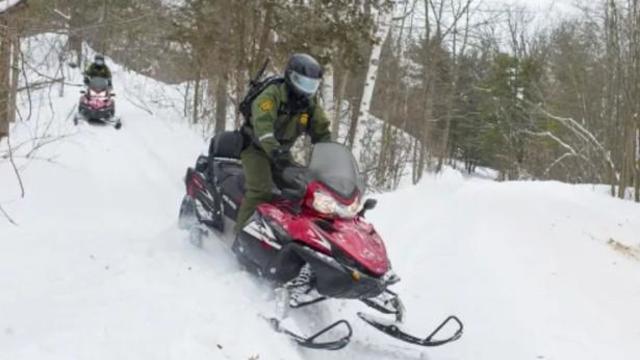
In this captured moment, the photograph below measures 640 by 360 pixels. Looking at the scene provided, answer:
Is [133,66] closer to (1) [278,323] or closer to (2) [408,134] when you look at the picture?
(2) [408,134]

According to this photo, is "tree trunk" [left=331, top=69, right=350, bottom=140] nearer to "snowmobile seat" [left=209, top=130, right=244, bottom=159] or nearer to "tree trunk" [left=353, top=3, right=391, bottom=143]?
"tree trunk" [left=353, top=3, right=391, bottom=143]

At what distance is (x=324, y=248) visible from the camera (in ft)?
12.9

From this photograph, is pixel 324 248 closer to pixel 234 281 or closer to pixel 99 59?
pixel 234 281

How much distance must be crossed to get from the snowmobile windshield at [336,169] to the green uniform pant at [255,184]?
553 millimetres

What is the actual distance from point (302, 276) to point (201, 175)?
184 centimetres

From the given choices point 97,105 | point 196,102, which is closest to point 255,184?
point 97,105

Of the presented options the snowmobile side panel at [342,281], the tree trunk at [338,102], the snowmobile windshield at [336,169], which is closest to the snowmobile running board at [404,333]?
the snowmobile side panel at [342,281]

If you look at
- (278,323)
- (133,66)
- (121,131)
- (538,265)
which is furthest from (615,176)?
(133,66)

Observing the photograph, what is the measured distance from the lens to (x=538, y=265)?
6457 mm

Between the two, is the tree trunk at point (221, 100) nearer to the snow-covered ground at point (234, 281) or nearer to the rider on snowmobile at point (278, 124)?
the snow-covered ground at point (234, 281)

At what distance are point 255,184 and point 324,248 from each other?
0.99 metres

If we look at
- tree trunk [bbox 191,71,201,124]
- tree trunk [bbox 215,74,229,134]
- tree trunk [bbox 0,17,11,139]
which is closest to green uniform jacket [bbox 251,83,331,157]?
tree trunk [bbox 0,17,11,139]

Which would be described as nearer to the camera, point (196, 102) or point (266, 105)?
point (266, 105)

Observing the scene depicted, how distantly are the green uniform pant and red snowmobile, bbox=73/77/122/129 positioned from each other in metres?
10.6
